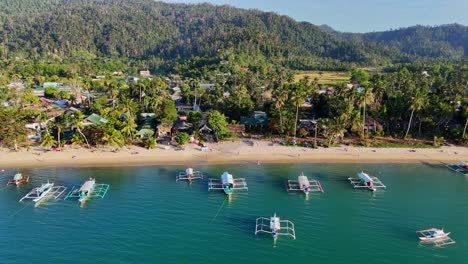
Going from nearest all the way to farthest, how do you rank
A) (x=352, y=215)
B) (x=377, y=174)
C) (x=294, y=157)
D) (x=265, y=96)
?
(x=352, y=215), (x=377, y=174), (x=294, y=157), (x=265, y=96)

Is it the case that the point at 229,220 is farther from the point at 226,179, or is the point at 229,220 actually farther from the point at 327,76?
the point at 327,76

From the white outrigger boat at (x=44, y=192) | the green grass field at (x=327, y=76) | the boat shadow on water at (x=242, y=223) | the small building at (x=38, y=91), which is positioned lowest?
the boat shadow on water at (x=242, y=223)

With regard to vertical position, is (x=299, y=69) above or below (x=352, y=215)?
above

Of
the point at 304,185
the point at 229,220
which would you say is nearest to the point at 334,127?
the point at 304,185

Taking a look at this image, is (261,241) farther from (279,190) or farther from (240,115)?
(240,115)

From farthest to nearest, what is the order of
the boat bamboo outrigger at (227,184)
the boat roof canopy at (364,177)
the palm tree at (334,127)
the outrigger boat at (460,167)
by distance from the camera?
the palm tree at (334,127) < the outrigger boat at (460,167) < the boat roof canopy at (364,177) < the boat bamboo outrigger at (227,184)

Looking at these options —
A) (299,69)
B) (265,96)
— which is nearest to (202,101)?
(265,96)

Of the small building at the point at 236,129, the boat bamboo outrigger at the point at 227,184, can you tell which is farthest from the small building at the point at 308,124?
the boat bamboo outrigger at the point at 227,184

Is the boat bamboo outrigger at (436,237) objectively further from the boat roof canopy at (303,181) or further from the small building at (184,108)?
the small building at (184,108)
